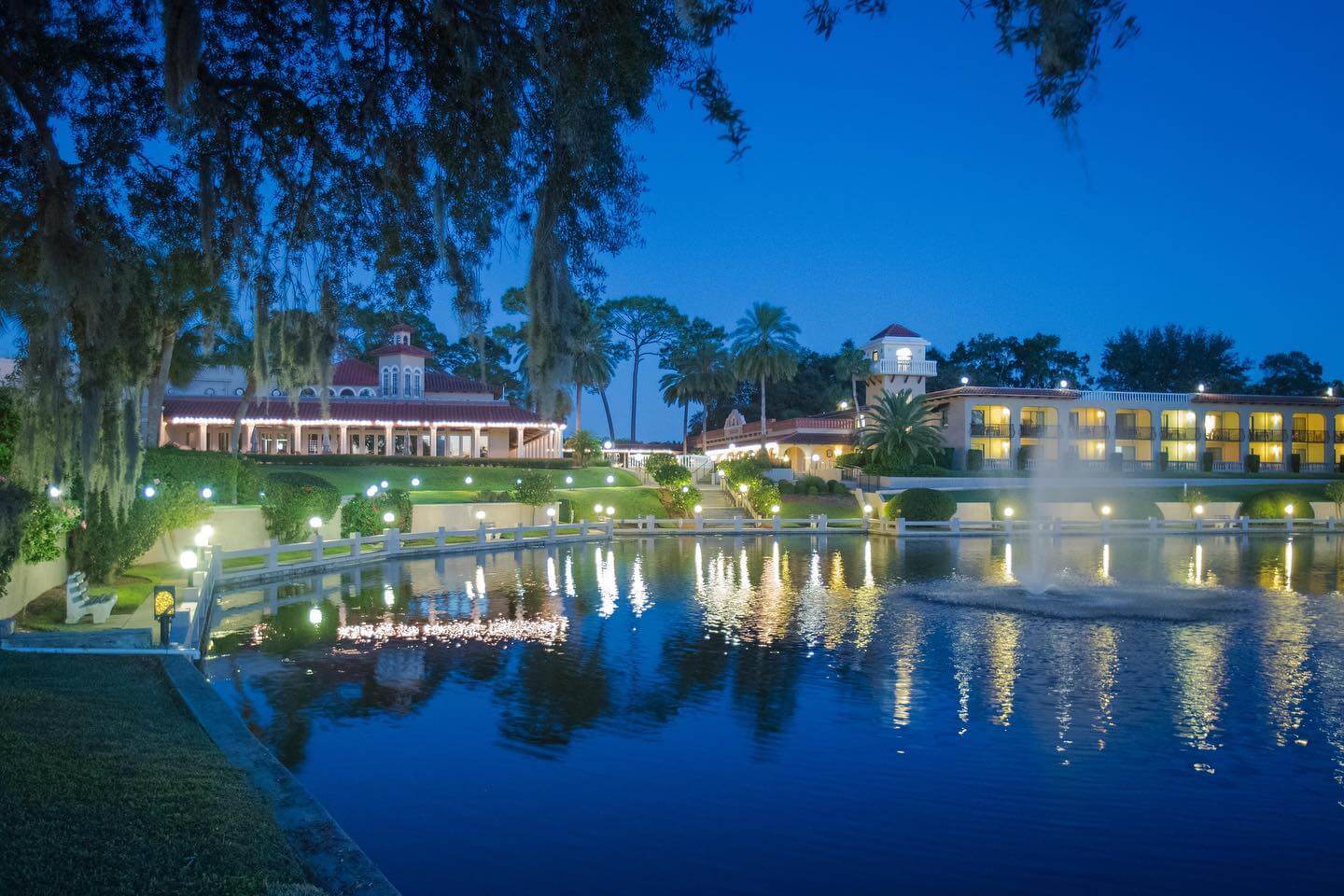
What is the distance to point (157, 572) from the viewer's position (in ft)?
69.5

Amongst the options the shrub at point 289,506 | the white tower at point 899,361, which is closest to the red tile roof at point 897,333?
the white tower at point 899,361

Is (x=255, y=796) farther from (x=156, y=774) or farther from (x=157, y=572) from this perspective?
(x=157, y=572)

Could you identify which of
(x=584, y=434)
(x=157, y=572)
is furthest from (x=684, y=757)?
(x=584, y=434)

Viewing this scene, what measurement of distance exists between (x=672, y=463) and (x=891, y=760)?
38124 mm

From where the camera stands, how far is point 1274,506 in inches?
1806

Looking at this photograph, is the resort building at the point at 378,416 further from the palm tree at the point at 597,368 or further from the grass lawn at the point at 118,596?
the grass lawn at the point at 118,596

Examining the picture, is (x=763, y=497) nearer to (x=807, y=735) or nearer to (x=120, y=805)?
(x=807, y=735)

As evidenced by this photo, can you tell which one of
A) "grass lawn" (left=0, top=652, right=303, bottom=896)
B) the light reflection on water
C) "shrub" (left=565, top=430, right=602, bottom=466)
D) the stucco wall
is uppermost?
"shrub" (left=565, top=430, right=602, bottom=466)

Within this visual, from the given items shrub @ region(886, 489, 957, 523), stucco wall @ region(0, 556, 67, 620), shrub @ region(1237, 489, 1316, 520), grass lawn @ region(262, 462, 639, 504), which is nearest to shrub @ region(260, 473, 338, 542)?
stucco wall @ region(0, 556, 67, 620)

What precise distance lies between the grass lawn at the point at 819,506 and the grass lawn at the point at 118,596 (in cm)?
3005

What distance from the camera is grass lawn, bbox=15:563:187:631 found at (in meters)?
14.5

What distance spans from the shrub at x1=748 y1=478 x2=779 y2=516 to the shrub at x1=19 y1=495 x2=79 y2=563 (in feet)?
106

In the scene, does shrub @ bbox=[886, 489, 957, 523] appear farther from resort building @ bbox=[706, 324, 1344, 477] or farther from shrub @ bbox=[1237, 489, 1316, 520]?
resort building @ bbox=[706, 324, 1344, 477]

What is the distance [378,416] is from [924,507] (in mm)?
29422
